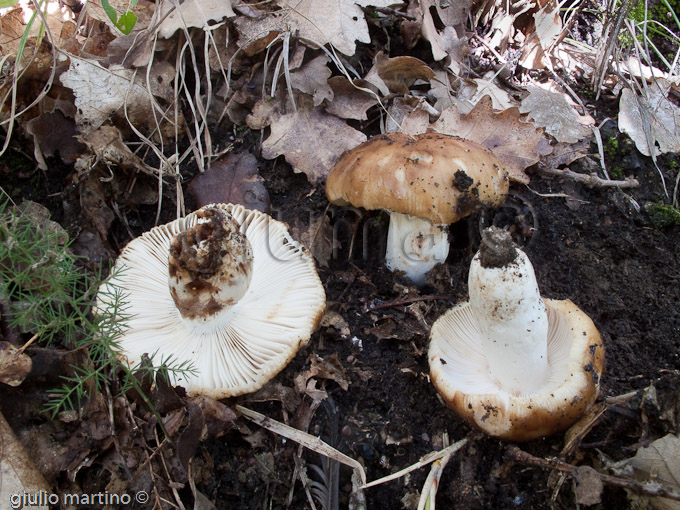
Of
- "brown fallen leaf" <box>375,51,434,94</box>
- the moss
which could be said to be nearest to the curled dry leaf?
"brown fallen leaf" <box>375,51,434,94</box>

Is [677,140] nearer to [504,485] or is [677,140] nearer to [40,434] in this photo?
[504,485]

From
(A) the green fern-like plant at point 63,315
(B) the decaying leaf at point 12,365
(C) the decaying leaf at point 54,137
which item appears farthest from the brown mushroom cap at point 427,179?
(C) the decaying leaf at point 54,137

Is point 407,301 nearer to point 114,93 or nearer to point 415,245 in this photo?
point 415,245

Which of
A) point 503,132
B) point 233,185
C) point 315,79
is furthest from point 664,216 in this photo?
point 233,185

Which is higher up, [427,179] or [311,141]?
[427,179]

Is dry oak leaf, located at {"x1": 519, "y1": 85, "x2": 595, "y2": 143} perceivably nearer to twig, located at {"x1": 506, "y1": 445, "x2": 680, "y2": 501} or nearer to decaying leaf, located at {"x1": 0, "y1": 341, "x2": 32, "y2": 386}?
twig, located at {"x1": 506, "y1": 445, "x2": 680, "y2": 501}

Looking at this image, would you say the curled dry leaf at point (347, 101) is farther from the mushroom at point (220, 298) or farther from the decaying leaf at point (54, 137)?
the decaying leaf at point (54, 137)
